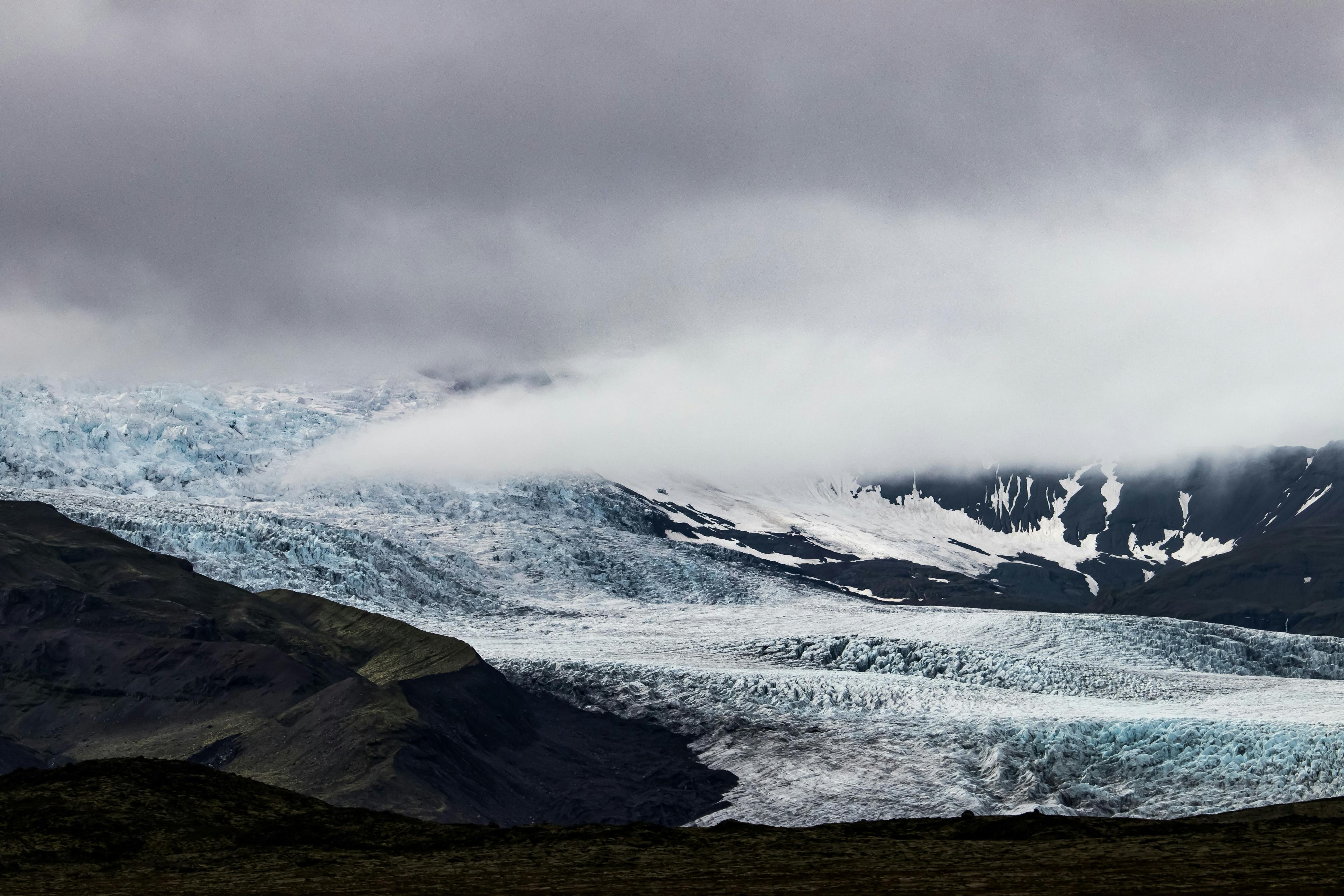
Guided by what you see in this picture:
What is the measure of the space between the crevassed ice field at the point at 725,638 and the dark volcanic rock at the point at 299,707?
15.7ft

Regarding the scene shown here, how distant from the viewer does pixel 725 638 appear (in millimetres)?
106625

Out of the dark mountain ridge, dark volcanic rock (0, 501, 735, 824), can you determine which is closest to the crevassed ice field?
dark volcanic rock (0, 501, 735, 824)

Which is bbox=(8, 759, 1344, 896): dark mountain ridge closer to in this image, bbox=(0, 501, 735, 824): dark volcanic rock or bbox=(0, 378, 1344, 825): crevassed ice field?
bbox=(0, 501, 735, 824): dark volcanic rock

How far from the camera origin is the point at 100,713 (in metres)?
81.1

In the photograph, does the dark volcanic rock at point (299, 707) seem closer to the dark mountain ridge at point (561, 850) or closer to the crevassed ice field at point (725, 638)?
the crevassed ice field at point (725, 638)

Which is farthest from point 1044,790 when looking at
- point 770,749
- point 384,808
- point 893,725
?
point 384,808

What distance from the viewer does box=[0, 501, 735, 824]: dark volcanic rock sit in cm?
6731

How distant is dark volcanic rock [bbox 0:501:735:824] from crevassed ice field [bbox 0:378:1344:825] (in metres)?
4.79

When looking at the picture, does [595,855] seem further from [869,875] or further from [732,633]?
[732,633]

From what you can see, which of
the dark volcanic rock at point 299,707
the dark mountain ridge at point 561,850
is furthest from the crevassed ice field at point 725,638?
the dark mountain ridge at point 561,850

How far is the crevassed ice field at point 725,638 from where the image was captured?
65250 millimetres

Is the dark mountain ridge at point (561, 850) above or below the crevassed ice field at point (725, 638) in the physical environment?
below

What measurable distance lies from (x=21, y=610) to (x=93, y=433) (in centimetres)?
7225

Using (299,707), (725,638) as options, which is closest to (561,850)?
(299,707)
